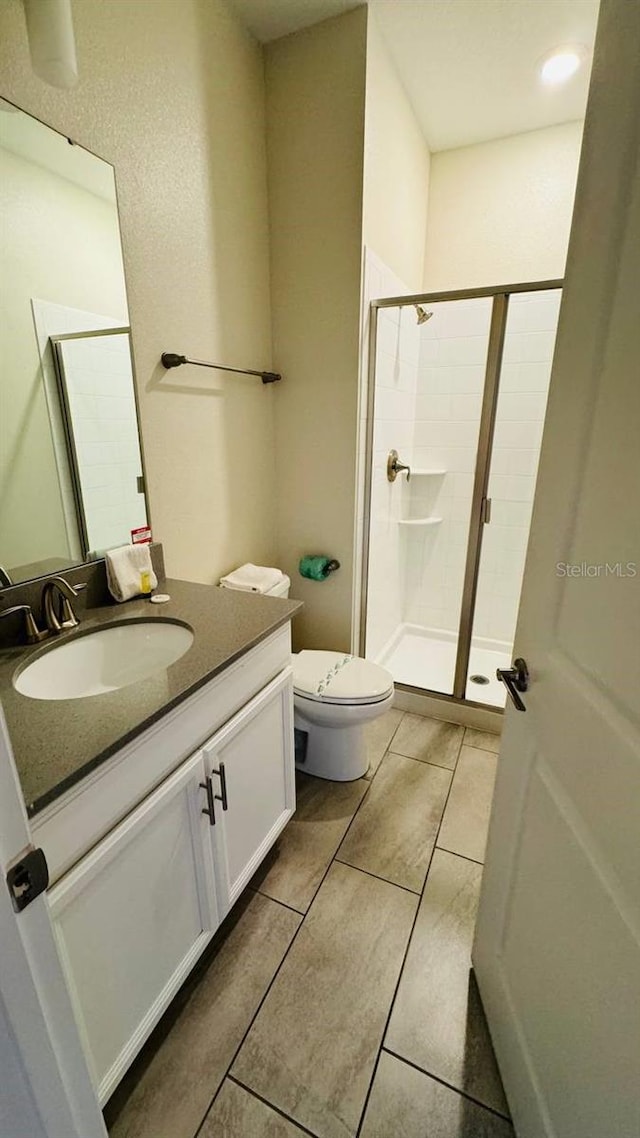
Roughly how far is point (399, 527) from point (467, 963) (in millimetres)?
1980

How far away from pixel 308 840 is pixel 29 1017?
1200 millimetres

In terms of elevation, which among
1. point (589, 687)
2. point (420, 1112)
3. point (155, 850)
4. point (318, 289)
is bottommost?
point (420, 1112)

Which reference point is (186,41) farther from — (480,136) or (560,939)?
(560,939)

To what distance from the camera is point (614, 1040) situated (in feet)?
1.86

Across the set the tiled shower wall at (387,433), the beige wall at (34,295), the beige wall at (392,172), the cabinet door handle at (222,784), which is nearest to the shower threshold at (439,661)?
the tiled shower wall at (387,433)

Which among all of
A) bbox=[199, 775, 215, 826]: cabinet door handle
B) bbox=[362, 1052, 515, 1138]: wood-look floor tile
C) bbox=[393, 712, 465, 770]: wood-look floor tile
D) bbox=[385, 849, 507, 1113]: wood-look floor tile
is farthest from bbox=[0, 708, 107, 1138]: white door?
bbox=[393, 712, 465, 770]: wood-look floor tile

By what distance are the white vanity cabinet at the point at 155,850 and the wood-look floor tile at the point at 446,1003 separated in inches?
19.4

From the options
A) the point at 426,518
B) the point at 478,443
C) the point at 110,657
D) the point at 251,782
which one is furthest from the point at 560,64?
the point at 251,782

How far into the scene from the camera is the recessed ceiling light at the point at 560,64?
169 centimetres

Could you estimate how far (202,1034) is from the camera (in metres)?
1.06

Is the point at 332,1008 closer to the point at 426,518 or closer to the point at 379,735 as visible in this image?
the point at 379,735

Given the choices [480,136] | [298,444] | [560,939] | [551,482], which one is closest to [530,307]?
[480,136]

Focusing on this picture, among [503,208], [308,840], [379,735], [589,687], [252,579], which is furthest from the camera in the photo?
[503,208]

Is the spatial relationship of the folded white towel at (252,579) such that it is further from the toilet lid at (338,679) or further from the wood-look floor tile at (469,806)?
the wood-look floor tile at (469,806)
